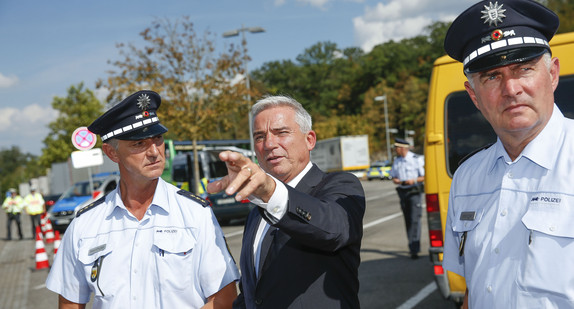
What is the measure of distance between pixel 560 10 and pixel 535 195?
143 ft

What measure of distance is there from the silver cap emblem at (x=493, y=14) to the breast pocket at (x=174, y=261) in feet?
5.36

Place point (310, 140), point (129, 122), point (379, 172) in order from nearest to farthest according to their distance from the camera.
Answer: point (310, 140), point (129, 122), point (379, 172)

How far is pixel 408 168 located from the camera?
919 centimetres

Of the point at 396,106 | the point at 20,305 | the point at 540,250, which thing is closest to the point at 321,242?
the point at 540,250

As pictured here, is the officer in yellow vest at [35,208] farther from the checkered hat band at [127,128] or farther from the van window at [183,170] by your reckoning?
the checkered hat band at [127,128]

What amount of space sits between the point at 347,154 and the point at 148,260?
43220mm

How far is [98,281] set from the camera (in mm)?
2512

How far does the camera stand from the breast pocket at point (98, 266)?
2.50 metres

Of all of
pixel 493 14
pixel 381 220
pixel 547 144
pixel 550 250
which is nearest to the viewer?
pixel 550 250

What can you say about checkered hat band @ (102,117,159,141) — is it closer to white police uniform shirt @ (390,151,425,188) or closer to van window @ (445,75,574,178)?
van window @ (445,75,574,178)

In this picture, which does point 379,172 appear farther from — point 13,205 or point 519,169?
point 519,169

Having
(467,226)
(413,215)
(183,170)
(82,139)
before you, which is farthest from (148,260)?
(183,170)

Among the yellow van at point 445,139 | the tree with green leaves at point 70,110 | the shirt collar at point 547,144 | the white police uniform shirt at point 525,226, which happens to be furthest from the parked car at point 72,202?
the tree with green leaves at point 70,110

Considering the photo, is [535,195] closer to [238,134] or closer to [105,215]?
[105,215]
